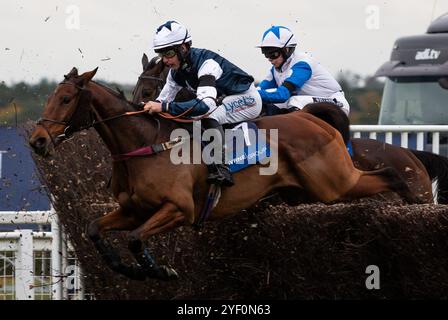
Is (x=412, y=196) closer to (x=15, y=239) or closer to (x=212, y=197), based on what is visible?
(x=212, y=197)

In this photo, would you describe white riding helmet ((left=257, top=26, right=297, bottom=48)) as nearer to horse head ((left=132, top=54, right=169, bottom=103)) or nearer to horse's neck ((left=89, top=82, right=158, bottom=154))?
horse head ((left=132, top=54, right=169, bottom=103))

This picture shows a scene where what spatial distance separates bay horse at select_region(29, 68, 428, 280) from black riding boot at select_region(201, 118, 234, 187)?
0.20 ft

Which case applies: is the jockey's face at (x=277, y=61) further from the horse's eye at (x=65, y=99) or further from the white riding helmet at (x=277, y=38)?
the horse's eye at (x=65, y=99)

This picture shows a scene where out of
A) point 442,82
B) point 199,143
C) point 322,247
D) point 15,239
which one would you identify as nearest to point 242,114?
point 199,143

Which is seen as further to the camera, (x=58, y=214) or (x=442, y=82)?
(x=442, y=82)

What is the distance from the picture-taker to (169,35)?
745 cm

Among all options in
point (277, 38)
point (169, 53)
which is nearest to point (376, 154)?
point (277, 38)

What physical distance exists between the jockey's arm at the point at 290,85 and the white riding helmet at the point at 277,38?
0.20 metres

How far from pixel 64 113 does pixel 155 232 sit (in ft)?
3.05

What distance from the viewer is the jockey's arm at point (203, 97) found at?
24.4 feet

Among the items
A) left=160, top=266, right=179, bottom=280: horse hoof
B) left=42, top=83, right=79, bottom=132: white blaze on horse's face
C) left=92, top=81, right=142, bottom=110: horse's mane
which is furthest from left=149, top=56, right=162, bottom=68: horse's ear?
left=160, top=266, right=179, bottom=280: horse hoof

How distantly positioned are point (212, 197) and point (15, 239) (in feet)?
7.19

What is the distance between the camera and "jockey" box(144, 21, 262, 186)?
24.5 ft
